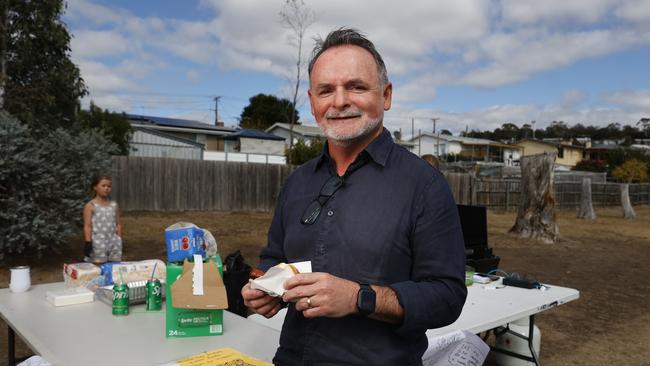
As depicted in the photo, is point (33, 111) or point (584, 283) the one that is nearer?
point (584, 283)

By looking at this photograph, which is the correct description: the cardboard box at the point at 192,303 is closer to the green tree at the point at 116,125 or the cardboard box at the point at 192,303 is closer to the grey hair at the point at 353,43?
the grey hair at the point at 353,43

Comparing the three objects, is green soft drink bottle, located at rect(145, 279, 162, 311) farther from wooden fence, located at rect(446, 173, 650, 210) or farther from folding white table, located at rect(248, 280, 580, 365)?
wooden fence, located at rect(446, 173, 650, 210)

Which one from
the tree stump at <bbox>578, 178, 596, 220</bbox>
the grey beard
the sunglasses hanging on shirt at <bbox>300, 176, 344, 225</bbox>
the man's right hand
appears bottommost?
the tree stump at <bbox>578, 178, 596, 220</bbox>

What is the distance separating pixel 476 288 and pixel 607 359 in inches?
70.7

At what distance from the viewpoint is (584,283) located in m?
8.05

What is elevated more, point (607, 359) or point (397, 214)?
point (397, 214)

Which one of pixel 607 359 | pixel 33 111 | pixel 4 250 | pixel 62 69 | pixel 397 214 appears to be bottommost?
pixel 607 359

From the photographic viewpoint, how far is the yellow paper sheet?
208 cm

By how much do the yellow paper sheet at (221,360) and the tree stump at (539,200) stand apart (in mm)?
11938

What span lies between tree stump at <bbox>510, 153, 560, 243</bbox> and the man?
12.4 m

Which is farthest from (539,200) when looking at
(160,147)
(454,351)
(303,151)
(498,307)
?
(160,147)

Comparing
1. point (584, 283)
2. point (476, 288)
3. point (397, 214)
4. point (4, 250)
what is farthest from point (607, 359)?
point (4, 250)

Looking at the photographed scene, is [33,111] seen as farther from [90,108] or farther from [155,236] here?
[90,108]

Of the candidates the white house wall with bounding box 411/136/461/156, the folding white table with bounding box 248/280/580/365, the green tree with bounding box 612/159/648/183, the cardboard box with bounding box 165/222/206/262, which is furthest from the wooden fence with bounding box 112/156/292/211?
the white house wall with bounding box 411/136/461/156
